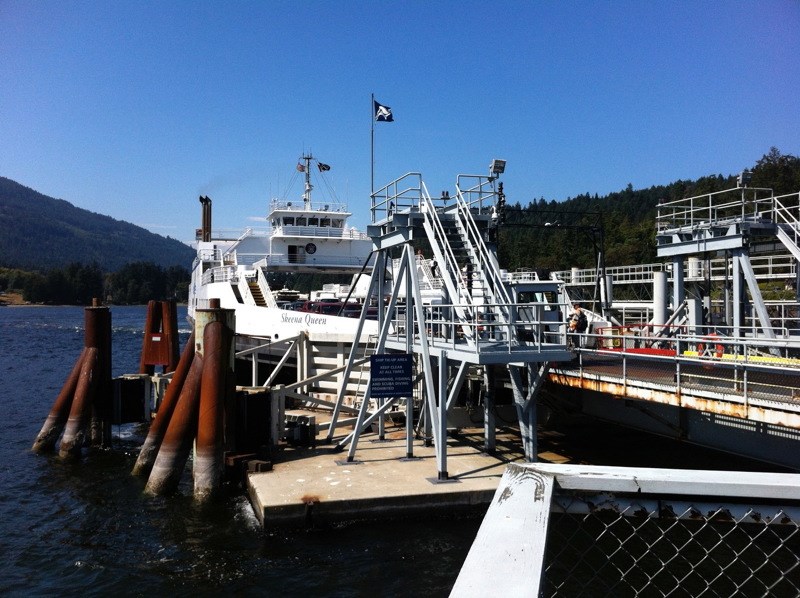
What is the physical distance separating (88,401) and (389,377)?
9.20m

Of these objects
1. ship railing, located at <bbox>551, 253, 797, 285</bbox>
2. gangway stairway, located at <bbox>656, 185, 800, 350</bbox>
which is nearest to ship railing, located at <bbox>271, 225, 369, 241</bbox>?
ship railing, located at <bbox>551, 253, 797, 285</bbox>

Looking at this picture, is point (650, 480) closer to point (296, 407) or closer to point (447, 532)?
point (447, 532)

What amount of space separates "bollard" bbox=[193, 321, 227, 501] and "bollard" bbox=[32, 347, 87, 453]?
6.01 m

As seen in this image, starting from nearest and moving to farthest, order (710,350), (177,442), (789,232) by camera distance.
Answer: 1. (177,442)
2. (710,350)
3. (789,232)

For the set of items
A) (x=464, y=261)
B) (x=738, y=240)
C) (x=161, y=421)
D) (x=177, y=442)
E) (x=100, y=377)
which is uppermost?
(x=738, y=240)

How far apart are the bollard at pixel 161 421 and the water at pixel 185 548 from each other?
1.32 ft

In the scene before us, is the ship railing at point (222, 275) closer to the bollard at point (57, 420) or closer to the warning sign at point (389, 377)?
the bollard at point (57, 420)

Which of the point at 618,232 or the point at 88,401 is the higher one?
the point at 618,232

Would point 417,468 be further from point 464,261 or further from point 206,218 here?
point 206,218

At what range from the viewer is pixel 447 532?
37.9 feet

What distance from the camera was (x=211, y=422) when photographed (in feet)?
44.9

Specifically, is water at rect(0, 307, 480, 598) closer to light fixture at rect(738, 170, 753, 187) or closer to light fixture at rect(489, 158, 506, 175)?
light fixture at rect(489, 158, 506, 175)

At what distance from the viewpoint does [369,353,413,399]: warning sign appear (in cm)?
1412

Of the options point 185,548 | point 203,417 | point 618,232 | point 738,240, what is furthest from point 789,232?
point 618,232
